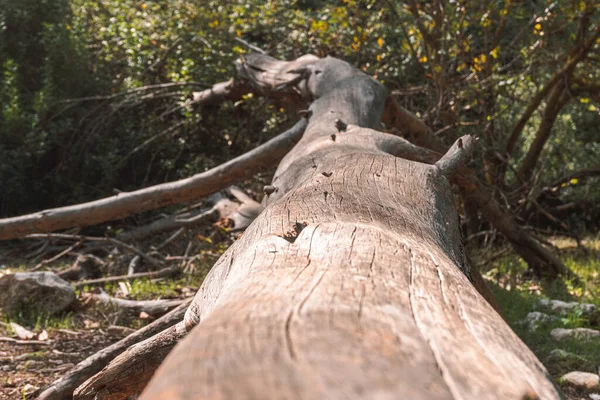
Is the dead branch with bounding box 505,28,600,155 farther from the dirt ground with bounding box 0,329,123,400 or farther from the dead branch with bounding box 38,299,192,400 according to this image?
the dead branch with bounding box 38,299,192,400

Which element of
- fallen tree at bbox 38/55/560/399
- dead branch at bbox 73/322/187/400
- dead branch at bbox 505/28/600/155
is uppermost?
dead branch at bbox 505/28/600/155

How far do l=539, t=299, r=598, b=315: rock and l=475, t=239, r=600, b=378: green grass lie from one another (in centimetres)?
5

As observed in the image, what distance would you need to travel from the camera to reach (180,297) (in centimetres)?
497

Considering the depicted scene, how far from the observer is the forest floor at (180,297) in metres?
3.66

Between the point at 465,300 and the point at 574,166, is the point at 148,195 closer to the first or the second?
the point at 465,300

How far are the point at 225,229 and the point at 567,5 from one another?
3.73 meters

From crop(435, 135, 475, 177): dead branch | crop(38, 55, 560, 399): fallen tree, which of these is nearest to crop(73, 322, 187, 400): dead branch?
crop(38, 55, 560, 399): fallen tree

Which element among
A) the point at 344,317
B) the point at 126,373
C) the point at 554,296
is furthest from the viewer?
the point at 554,296

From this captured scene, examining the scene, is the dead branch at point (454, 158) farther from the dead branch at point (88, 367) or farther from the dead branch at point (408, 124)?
the dead branch at point (408, 124)

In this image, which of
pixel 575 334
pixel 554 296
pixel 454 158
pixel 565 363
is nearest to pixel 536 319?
pixel 575 334

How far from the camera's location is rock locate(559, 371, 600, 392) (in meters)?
3.38

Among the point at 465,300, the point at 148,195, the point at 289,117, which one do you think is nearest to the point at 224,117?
the point at 289,117

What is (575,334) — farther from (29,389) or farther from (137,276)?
(137,276)

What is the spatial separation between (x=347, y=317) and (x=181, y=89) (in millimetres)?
6840
